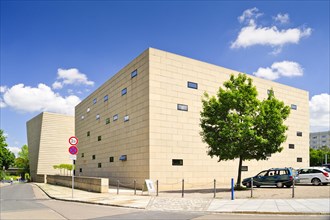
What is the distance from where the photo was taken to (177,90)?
2825cm

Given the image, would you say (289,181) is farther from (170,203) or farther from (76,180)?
(76,180)

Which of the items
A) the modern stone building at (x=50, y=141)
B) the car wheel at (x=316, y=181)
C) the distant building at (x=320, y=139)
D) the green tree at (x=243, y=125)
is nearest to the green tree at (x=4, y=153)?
the modern stone building at (x=50, y=141)

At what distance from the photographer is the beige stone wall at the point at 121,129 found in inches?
1071

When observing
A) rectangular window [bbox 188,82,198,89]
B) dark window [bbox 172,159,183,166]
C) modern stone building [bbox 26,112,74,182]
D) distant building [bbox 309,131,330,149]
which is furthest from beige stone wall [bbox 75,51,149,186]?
distant building [bbox 309,131,330,149]

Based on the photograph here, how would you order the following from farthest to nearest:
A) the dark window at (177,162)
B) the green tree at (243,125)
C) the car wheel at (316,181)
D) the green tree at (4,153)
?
the green tree at (4,153), the dark window at (177,162), the car wheel at (316,181), the green tree at (243,125)

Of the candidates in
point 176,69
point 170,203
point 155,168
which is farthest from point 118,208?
point 176,69

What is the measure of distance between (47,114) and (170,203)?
241 feet

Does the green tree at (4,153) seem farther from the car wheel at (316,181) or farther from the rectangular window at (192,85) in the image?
the car wheel at (316,181)

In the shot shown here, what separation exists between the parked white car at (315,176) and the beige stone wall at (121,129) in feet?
42.6

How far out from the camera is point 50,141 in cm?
8275

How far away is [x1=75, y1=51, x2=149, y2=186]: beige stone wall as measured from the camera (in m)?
27.2

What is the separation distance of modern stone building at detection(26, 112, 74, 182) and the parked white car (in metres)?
69.3

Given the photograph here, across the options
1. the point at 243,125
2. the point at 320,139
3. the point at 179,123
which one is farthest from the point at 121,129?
the point at 320,139

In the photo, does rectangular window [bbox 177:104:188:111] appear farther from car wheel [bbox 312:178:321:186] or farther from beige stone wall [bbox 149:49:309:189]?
car wheel [bbox 312:178:321:186]
